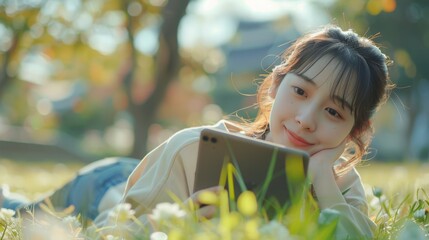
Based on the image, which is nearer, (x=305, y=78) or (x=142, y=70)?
(x=305, y=78)

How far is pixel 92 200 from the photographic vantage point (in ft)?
12.7

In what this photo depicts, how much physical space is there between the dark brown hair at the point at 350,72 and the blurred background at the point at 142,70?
0.59 ft

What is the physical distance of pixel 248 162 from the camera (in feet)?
6.70

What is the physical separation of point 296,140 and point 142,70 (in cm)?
2500

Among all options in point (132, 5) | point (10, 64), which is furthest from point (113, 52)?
point (132, 5)

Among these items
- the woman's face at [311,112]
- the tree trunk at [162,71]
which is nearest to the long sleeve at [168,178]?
the woman's face at [311,112]

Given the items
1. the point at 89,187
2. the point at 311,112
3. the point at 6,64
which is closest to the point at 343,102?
the point at 311,112

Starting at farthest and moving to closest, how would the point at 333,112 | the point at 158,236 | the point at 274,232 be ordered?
1. the point at 333,112
2. the point at 158,236
3. the point at 274,232

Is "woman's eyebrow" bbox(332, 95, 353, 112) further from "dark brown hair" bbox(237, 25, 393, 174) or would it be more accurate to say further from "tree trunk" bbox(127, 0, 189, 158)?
"tree trunk" bbox(127, 0, 189, 158)

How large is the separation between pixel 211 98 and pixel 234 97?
63.4 inches

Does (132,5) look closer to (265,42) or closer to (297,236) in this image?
(297,236)

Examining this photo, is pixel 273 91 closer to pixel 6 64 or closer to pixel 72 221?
pixel 72 221

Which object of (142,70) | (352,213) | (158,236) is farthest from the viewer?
(142,70)

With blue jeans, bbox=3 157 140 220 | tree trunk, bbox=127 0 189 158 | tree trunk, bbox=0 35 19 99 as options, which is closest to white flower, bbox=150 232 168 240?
blue jeans, bbox=3 157 140 220
